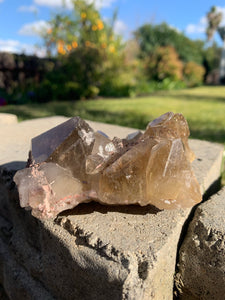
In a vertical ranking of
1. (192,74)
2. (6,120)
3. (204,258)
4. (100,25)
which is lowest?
(204,258)

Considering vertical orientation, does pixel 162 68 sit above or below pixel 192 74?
above

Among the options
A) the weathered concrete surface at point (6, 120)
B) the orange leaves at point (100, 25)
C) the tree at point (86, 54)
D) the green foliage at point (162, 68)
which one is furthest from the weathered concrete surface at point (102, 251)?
the green foliage at point (162, 68)

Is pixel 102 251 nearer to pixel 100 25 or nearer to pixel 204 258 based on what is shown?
pixel 204 258

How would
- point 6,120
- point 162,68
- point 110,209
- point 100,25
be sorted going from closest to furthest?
point 110,209
point 6,120
point 100,25
point 162,68

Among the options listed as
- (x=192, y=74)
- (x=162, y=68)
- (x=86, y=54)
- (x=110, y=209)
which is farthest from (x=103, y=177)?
(x=192, y=74)

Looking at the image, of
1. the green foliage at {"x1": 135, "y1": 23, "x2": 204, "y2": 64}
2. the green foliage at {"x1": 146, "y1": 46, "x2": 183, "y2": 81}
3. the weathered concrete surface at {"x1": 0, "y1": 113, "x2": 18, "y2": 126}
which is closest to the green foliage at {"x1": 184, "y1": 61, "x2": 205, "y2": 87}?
the green foliage at {"x1": 146, "y1": 46, "x2": 183, "y2": 81}
